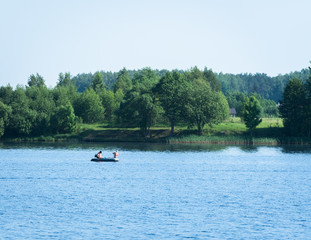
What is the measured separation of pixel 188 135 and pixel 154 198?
94.2 m

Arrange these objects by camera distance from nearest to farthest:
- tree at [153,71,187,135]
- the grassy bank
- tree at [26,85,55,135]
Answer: the grassy bank, tree at [153,71,187,135], tree at [26,85,55,135]

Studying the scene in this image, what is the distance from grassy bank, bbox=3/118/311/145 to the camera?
13588 centimetres

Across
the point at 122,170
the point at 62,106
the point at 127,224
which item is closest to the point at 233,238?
the point at 127,224

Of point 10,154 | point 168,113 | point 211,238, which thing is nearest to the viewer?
point 211,238

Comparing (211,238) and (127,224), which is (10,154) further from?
(211,238)

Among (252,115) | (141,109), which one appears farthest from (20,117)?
(252,115)

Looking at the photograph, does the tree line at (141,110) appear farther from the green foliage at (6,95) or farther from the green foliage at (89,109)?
the green foliage at (89,109)

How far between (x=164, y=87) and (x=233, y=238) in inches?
4545

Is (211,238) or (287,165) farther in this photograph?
(287,165)

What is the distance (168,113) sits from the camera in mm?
150750

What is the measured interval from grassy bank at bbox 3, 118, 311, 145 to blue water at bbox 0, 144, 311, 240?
40.7 metres

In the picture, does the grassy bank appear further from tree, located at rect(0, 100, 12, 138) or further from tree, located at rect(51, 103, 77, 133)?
tree, located at rect(0, 100, 12, 138)

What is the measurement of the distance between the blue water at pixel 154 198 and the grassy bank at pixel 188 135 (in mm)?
40656

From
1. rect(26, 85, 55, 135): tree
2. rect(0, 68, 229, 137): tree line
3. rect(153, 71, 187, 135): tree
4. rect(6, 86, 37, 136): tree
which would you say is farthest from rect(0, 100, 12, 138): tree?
rect(153, 71, 187, 135): tree
